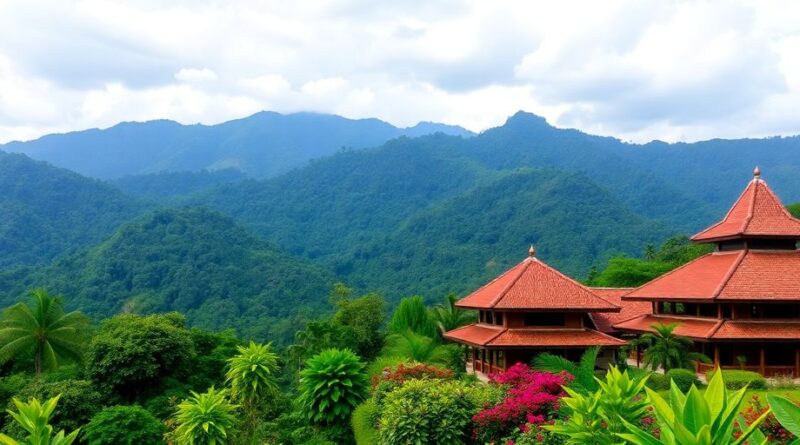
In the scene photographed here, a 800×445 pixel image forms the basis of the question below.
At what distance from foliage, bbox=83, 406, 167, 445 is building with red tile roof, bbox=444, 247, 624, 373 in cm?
1127

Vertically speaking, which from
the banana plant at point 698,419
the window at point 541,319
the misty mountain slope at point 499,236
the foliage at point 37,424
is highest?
the banana plant at point 698,419

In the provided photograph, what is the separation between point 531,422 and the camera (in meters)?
12.4

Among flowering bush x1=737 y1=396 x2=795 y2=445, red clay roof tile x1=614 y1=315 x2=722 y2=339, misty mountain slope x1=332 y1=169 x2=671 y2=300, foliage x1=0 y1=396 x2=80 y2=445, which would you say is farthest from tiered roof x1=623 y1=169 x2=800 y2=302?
misty mountain slope x1=332 y1=169 x2=671 y2=300

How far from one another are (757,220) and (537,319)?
926 cm

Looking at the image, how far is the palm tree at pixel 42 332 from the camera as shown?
2858 centimetres

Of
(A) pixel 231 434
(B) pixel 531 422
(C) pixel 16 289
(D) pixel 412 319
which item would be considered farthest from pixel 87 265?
(B) pixel 531 422

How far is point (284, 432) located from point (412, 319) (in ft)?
46.2

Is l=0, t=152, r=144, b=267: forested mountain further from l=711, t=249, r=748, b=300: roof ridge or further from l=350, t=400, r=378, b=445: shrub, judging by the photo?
l=711, t=249, r=748, b=300: roof ridge

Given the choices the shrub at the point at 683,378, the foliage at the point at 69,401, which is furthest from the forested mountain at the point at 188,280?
the shrub at the point at 683,378

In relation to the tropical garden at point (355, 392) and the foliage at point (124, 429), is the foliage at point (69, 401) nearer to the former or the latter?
the tropical garden at point (355, 392)

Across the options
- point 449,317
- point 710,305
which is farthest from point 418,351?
point 710,305

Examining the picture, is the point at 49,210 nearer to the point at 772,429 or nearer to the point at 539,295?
the point at 539,295

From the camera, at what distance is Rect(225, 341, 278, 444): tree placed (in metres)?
16.6

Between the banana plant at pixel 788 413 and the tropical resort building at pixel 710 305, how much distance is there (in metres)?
19.1
